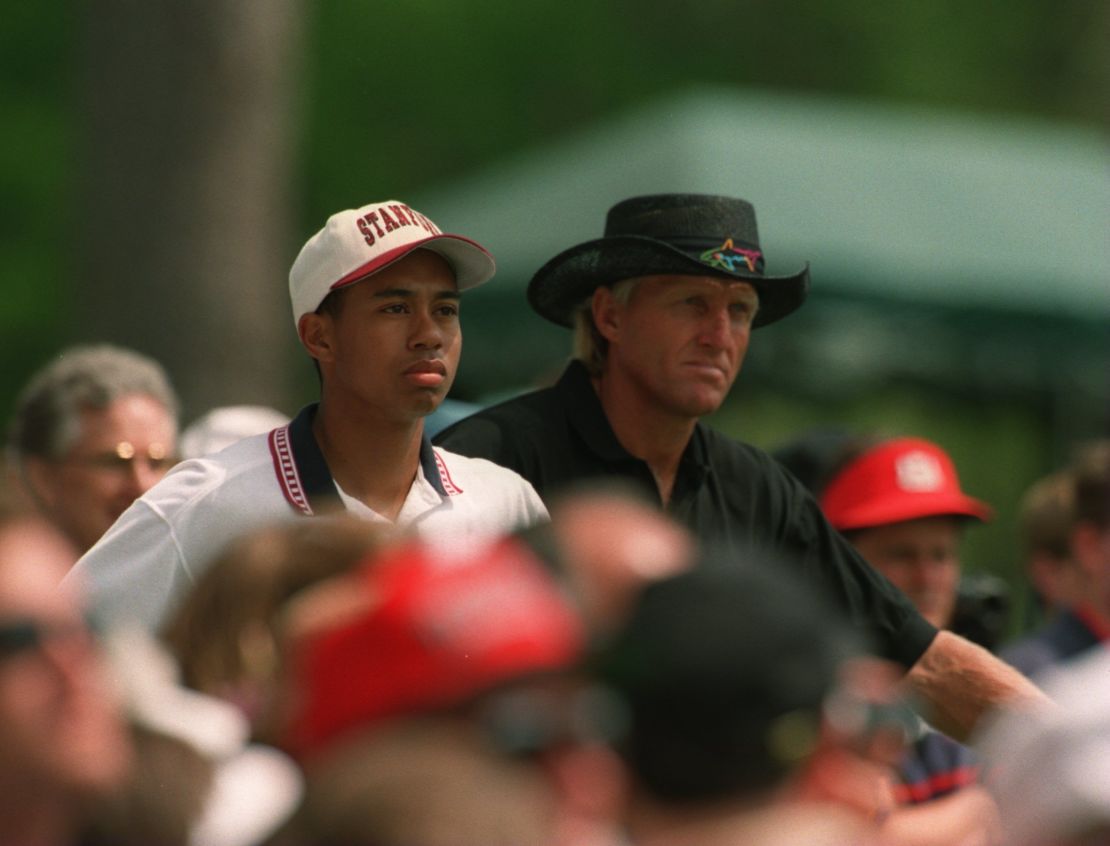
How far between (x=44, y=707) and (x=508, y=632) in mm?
554

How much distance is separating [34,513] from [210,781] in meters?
0.43

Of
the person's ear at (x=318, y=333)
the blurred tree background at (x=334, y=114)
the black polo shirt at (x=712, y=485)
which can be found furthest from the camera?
the blurred tree background at (x=334, y=114)

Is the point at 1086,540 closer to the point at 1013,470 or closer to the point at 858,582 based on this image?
the point at 858,582

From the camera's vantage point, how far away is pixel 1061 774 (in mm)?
2449

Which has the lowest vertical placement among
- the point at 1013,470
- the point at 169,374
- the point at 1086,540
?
the point at 1013,470

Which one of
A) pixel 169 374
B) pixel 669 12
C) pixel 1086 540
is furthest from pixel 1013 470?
pixel 669 12

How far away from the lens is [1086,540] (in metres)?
5.69

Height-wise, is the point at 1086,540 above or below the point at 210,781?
below

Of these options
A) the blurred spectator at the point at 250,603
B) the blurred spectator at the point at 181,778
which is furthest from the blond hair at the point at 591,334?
the blurred spectator at the point at 181,778

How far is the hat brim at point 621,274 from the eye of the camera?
15.8 ft

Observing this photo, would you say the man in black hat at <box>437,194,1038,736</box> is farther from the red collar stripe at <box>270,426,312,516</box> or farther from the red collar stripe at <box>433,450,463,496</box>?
the red collar stripe at <box>270,426,312,516</box>

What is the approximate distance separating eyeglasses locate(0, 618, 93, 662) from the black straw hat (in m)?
2.68

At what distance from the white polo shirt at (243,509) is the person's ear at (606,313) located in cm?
65

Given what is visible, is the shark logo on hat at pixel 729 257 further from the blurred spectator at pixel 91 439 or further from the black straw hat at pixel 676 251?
the blurred spectator at pixel 91 439
